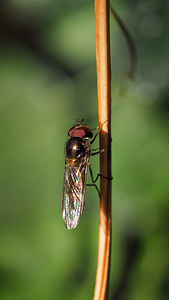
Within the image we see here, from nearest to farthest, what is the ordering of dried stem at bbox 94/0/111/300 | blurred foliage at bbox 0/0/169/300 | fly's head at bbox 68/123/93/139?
1. dried stem at bbox 94/0/111/300
2. fly's head at bbox 68/123/93/139
3. blurred foliage at bbox 0/0/169/300

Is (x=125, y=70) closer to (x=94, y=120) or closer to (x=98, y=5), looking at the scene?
(x=94, y=120)

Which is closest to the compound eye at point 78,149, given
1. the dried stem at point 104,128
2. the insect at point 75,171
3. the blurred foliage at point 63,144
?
the insect at point 75,171

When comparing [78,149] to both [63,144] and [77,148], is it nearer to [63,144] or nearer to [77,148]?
[77,148]

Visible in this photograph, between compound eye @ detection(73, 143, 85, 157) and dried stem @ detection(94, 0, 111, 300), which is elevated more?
compound eye @ detection(73, 143, 85, 157)

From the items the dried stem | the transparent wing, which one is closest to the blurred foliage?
the transparent wing

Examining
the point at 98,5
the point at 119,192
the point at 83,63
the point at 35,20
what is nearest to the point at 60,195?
the point at 119,192

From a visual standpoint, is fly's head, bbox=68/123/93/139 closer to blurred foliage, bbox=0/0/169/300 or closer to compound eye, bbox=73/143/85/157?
compound eye, bbox=73/143/85/157

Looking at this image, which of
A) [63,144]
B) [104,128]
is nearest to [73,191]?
[63,144]
